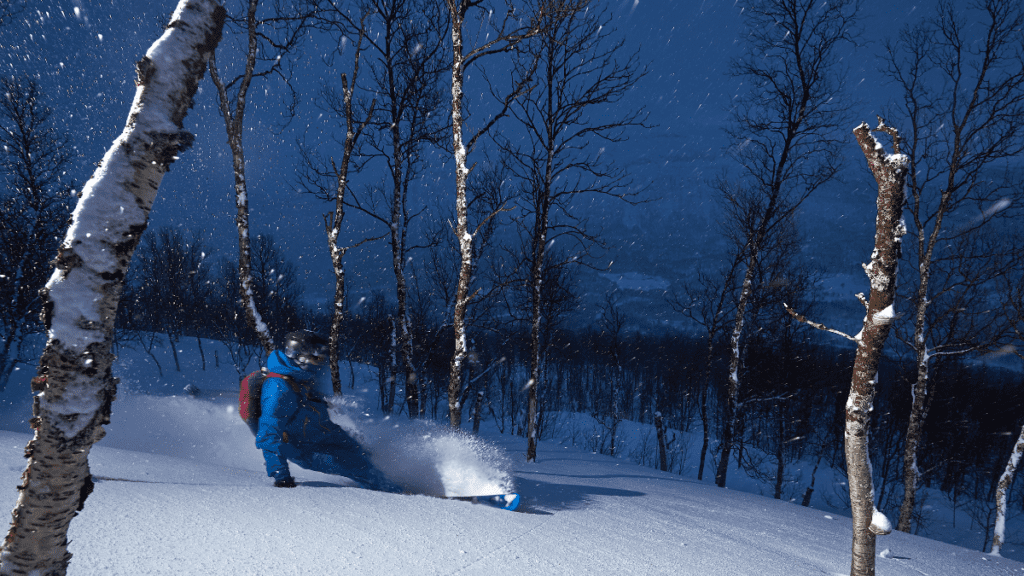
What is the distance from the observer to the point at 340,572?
2156mm

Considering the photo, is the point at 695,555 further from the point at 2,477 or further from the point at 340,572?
the point at 2,477

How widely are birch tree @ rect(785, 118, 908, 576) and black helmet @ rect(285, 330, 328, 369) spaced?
3927 millimetres

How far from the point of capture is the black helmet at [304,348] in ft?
13.5

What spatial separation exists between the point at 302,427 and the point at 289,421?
0.22 meters

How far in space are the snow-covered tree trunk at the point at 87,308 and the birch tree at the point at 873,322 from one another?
9.23 feet

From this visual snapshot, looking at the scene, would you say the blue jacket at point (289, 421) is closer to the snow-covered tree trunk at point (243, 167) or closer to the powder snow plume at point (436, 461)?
the powder snow plume at point (436, 461)

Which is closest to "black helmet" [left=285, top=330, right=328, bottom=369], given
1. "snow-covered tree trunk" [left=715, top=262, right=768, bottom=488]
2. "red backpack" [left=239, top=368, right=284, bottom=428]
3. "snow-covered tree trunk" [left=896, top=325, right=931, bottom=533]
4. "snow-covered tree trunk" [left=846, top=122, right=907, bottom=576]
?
"red backpack" [left=239, top=368, right=284, bottom=428]

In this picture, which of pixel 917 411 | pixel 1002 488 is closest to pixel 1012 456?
pixel 1002 488

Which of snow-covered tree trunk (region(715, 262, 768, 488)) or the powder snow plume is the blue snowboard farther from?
snow-covered tree trunk (region(715, 262, 768, 488))

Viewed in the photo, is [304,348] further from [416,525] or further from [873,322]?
[873,322]

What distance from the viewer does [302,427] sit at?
3963mm

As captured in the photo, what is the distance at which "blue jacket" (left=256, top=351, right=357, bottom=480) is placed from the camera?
351 cm

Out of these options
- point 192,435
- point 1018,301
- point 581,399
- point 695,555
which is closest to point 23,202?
point 192,435

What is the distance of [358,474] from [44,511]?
3270 millimetres
